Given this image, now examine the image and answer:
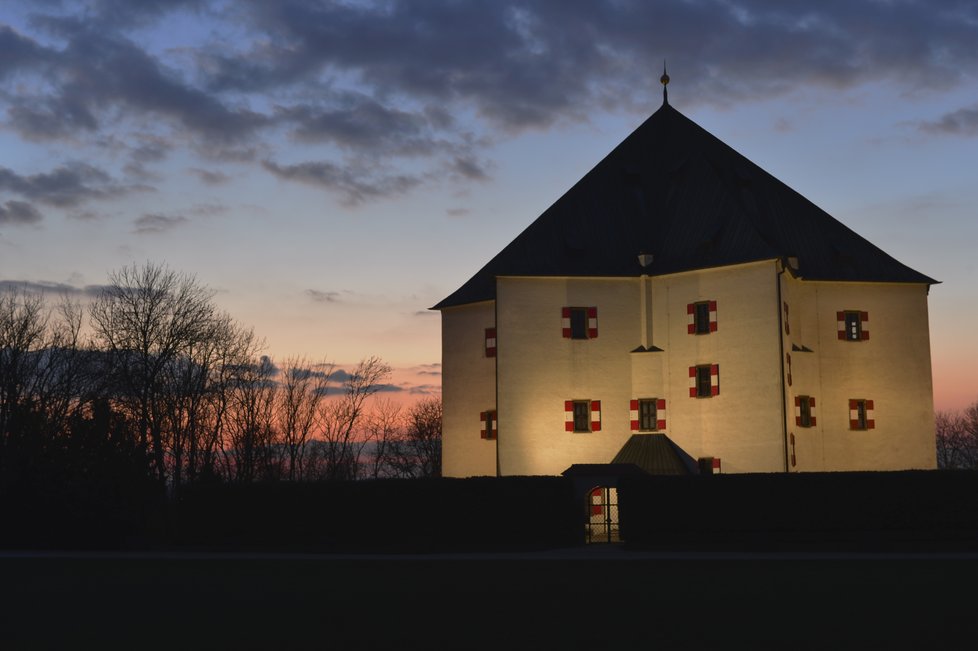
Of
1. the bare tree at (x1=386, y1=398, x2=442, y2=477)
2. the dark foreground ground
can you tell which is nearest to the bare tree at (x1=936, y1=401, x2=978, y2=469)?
the bare tree at (x1=386, y1=398, x2=442, y2=477)

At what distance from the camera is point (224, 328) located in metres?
62.4

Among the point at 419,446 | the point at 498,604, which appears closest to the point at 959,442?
the point at 419,446

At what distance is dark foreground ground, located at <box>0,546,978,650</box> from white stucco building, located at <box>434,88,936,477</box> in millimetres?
15484

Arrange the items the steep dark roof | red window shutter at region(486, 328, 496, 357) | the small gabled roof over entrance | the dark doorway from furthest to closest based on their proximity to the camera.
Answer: red window shutter at region(486, 328, 496, 357)
the steep dark roof
the small gabled roof over entrance
the dark doorway

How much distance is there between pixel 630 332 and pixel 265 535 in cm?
1606

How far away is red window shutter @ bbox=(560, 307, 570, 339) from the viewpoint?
4216 cm

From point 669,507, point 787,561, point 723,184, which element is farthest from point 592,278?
point 787,561

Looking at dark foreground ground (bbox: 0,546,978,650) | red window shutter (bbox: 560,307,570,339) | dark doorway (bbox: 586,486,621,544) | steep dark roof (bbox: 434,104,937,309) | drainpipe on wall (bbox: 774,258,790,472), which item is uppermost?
steep dark roof (bbox: 434,104,937,309)

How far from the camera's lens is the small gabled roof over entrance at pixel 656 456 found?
1542 inches

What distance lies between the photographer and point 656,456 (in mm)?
39469

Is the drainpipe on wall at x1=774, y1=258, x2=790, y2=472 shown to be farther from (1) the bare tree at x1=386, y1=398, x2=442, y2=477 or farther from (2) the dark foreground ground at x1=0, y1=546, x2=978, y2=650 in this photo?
(1) the bare tree at x1=386, y1=398, x2=442, y2=477

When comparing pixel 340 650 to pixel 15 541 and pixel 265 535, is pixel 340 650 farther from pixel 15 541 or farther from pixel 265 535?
pixel 15 541

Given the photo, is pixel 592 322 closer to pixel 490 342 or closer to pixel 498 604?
pixel 490 342

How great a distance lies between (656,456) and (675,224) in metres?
9.47
